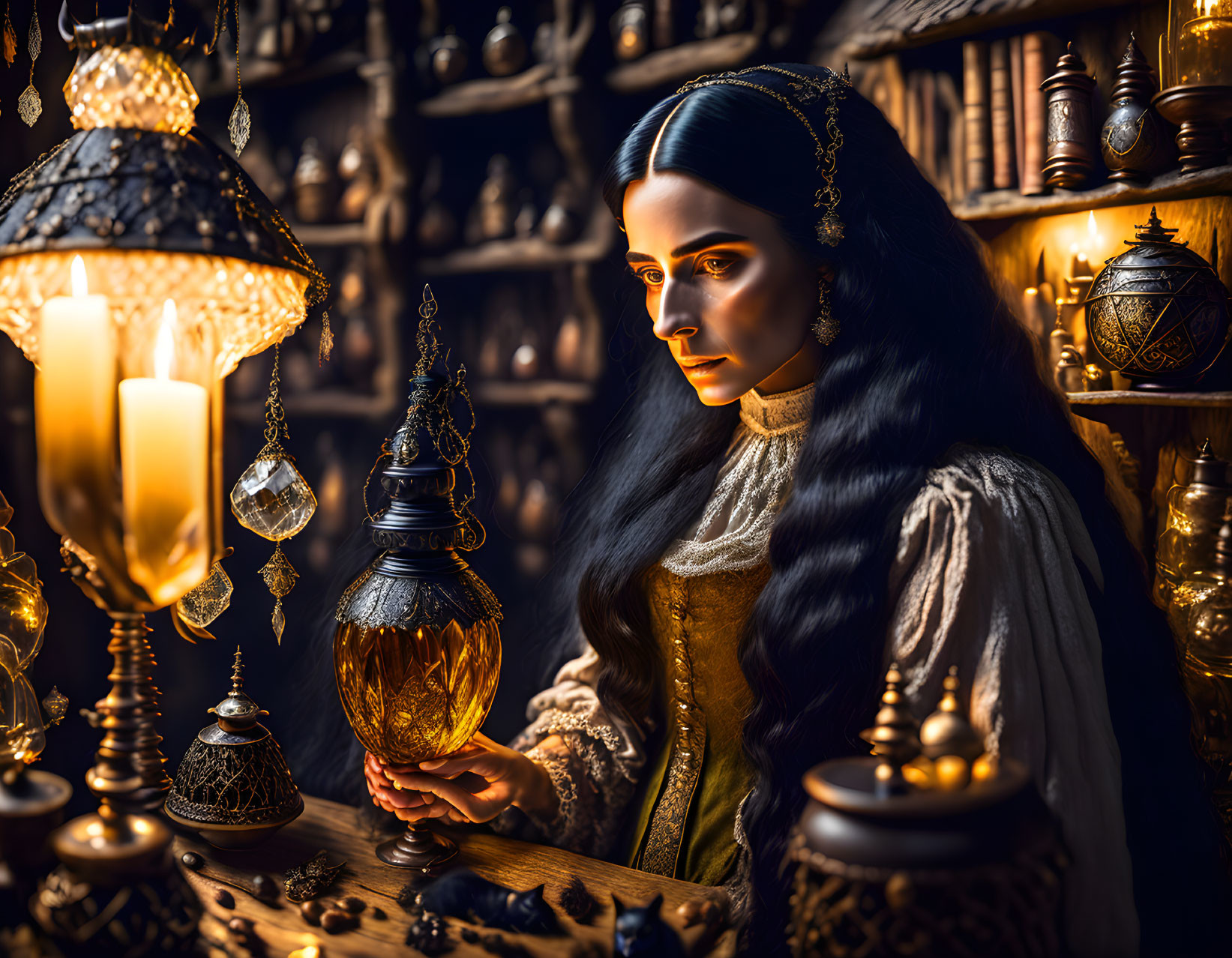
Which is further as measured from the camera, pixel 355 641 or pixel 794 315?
pixel 794 315

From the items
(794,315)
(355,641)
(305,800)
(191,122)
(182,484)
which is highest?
(191,122)

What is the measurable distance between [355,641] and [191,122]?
0.55 metres

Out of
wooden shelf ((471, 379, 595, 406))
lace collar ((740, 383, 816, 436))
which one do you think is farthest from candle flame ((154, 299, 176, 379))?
wooden shelf ((471, 379, 595, 406))

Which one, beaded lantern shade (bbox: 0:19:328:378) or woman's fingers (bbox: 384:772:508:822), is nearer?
beaded lantern shade (bbox: 0:19:328:378)

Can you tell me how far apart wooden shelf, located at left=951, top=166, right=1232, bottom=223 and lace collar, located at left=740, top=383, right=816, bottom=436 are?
57cm

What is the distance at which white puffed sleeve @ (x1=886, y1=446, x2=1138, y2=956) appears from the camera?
0.94 m

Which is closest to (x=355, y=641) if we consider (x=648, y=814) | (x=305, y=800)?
(x=305, y=800)

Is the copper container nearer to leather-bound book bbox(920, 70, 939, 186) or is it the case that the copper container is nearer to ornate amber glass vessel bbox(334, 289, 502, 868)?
ornate amber glass vessel bbox(334, 289, 502, 868)

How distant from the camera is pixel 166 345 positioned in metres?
0.85

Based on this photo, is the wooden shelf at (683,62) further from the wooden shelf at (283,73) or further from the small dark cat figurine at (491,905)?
the small dark cat figurine at (491,905)

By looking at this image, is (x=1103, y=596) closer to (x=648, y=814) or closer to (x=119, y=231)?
(x=648, y=814)

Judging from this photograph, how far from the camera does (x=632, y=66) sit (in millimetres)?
1951

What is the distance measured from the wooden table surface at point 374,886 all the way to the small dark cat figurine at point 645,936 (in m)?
0.05

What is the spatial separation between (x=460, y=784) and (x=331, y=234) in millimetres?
1492
